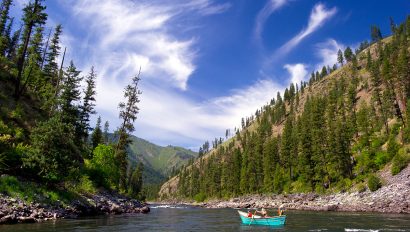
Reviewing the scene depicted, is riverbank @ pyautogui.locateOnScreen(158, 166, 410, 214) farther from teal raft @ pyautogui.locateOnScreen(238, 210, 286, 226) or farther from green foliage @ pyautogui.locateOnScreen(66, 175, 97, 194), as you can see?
green foliage @ pyautogui.locateOnScreen(66, 175, 97, 194)

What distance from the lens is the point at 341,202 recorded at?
7275 cm

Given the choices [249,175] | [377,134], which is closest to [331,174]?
[377,134]

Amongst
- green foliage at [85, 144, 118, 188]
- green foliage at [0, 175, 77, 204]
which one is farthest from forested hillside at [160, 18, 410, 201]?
green foliage at [0, 175, 77, 204]

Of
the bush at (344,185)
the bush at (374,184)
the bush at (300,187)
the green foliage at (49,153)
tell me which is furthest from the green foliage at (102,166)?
Result: the bush at (300,187)

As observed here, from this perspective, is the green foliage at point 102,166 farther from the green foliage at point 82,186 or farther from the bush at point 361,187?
the bush at point 361,187

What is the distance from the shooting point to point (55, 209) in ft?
118

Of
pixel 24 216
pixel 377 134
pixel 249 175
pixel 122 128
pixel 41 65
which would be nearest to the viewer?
pixel 24 216

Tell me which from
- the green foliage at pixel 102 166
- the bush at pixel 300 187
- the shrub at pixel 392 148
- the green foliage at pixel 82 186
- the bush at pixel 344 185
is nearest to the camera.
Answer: the green foliage at pixel 82 186

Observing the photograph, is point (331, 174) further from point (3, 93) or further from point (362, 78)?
point (362, 78)

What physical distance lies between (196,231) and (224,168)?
125m

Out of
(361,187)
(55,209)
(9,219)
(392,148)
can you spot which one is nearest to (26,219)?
(9,219)

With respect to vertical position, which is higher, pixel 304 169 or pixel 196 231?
pixel 304 169

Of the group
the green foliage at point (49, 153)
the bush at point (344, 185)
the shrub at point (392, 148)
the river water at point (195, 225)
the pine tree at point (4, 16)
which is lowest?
the river water at point (195, 225)

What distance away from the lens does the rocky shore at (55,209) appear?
2978 cm
